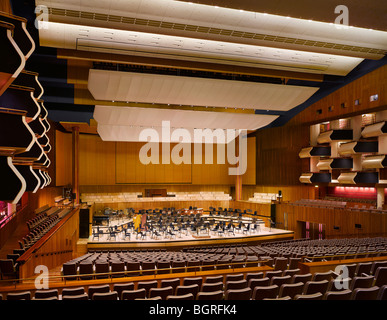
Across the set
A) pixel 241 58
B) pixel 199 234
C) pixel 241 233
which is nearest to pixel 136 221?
pixel 199 234

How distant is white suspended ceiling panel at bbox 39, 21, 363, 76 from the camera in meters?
11.2

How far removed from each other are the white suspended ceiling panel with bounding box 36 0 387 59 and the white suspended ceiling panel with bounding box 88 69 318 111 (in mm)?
3271

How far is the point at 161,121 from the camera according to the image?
58.8 feet

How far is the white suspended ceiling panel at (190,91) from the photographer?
13734 millimetres


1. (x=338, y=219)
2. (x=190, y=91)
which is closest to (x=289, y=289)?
(x=190, y=91)

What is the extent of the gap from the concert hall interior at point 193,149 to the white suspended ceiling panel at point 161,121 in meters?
0.13

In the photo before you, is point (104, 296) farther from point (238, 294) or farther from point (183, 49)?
point (183, 49)

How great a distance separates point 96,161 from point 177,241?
38.6 feet

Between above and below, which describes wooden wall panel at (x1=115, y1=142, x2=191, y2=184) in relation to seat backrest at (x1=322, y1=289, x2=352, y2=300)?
above

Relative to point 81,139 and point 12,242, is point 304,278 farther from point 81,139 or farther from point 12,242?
point 81,139

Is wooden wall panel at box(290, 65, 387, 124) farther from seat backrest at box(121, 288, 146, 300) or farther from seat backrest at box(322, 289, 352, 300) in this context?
seat backrest at box(121, 288, 146, 300)

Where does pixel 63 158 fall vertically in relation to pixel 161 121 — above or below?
below

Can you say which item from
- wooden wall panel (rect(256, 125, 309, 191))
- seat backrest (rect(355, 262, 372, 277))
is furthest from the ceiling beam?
seat backrest (rect(355, 262, 372, 277))

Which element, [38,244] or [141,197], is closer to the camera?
[38,244]
